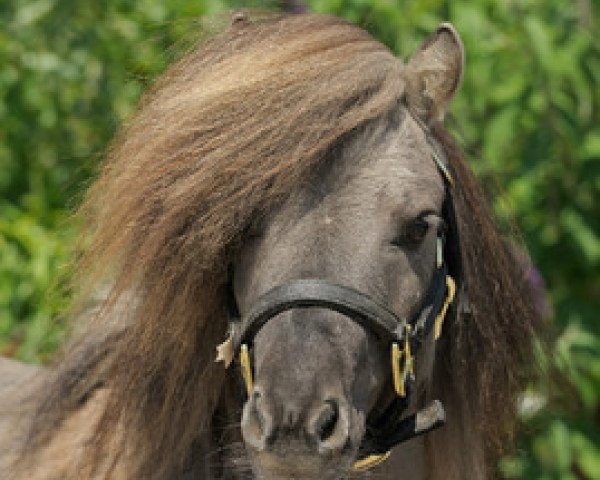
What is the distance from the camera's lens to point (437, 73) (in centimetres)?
232

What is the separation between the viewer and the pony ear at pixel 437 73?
2.30 metres

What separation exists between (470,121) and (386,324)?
235 cm

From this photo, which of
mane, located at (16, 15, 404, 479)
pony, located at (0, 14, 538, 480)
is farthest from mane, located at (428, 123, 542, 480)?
mane, located at (16, 15, 404, 479)

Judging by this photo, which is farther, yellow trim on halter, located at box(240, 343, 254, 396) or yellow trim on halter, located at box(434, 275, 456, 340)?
yellow trim on halter, located at box(434, 275, 456, 340)

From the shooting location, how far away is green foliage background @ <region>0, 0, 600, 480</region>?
391 centimetres

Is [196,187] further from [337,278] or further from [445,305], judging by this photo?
[445,305]

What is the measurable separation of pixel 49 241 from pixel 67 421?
1.42 meters

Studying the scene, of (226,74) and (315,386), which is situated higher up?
(226,74)

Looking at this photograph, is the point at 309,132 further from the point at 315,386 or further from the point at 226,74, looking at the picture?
the point at 315,386

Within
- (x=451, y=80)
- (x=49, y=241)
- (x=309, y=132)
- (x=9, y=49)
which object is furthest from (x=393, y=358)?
(x=9, y=49)

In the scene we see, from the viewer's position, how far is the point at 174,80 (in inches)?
90.4

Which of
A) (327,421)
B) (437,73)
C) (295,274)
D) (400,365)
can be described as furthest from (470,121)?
(327,421)

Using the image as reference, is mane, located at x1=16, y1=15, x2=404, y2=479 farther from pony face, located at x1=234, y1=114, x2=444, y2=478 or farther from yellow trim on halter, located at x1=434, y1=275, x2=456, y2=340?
yellow trim on halter, located at x1=434, y1=275, x2=456, y2=340

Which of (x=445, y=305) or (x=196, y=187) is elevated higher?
(x=196, y=187)
